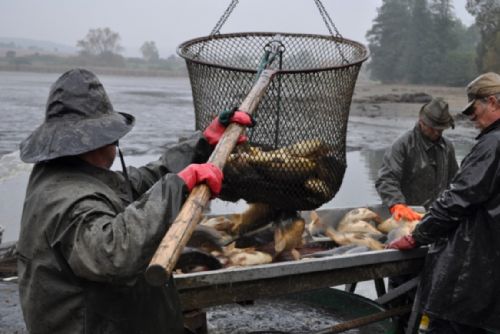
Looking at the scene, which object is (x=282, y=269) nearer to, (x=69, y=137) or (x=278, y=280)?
(x=278, y=280)

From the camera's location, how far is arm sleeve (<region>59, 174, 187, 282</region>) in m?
2.50

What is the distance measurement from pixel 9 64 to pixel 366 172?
8437 cm

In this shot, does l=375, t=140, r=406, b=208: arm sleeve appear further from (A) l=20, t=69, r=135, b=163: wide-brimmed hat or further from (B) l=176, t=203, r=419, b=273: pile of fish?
(A) l=20, t=69, r=135, b=163: wide-brimmed hat

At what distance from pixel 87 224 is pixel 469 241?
275 centimetres

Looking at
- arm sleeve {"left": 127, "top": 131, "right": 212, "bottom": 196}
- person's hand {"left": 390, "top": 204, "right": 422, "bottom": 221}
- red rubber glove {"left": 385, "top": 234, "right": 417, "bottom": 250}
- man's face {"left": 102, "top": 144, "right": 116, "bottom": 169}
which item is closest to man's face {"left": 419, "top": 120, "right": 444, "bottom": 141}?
person's hand {"left": 390, "top": 204, "right": 422, "bottom": 221}

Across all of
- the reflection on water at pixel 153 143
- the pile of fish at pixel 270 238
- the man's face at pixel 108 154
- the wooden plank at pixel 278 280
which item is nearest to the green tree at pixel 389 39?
the reflection on water at pixel 153 143

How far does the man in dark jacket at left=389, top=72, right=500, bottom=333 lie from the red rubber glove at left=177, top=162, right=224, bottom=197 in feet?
6.91

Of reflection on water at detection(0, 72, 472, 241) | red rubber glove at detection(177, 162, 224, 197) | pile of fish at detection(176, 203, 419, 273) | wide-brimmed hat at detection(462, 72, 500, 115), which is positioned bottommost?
reflection on water at detection(0, 72, 472, 241)

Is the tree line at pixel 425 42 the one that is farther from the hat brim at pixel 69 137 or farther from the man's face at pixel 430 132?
the hat brim at pixel 69 137

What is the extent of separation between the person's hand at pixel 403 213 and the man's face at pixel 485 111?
1096 mm

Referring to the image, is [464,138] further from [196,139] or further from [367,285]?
[196,139]

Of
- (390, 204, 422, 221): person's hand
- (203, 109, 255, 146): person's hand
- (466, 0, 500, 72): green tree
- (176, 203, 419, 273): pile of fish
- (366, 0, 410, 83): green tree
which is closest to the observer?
(203, 109, 255, 146): person's hand

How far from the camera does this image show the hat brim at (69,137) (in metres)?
2.72

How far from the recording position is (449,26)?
2677 inches
